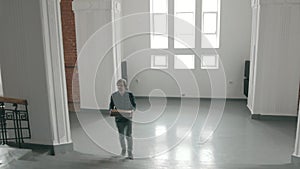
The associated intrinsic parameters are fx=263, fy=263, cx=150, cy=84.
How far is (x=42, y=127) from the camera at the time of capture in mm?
4363

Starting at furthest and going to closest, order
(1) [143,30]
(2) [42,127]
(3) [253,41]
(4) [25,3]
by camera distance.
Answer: (1) [143,30], (3) [253,41], (2) [42,127], (4) [25,3]

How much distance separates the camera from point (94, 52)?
6875 millimetres

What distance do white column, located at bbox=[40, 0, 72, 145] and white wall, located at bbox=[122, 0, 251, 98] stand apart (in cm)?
439

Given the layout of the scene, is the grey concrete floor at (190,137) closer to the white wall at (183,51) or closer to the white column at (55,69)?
the white column at (55,69)

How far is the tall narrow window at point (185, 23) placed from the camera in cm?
815

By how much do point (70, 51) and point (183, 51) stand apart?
11.3 ft

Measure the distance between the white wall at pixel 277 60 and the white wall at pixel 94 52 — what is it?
3.61 meters

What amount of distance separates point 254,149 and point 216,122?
1564 mm

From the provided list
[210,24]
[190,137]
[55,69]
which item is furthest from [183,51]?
[55,69]

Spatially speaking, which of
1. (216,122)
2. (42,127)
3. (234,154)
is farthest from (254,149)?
(42,127)

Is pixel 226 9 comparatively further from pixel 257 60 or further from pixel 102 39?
pixel 102 39

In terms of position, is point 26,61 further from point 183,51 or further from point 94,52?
point 183,51

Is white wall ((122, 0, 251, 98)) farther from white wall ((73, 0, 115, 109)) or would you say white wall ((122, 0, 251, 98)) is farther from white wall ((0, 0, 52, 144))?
white wall ((0, 0, 52, 144))

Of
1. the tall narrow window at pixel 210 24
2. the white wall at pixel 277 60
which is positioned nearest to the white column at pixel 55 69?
the white wall at pixel 277 60
